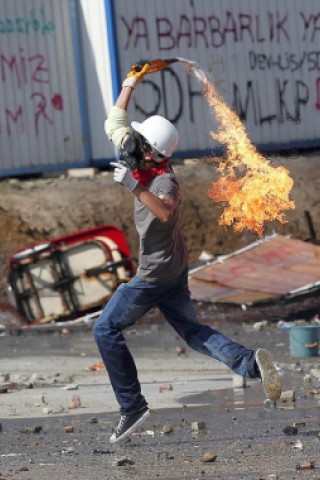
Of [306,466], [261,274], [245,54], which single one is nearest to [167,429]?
[306,466]

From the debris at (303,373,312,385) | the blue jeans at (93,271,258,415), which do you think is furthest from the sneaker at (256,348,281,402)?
the debris at (303,373,312,385)

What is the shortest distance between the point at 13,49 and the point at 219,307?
551 centimetres

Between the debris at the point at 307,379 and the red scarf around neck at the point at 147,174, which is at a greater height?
the red scarf around neck at the point at 147,174

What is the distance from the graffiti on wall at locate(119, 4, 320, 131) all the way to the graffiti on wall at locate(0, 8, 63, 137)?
3.57 ft

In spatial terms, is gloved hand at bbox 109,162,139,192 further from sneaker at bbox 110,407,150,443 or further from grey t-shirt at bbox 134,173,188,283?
sneaker at bbox 110,407,150,443

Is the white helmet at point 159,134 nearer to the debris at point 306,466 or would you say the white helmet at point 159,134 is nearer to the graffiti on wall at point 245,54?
the debris at point 306,466

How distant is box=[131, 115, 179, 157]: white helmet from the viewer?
798cm

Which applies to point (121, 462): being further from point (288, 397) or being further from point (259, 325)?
point (259, 325)

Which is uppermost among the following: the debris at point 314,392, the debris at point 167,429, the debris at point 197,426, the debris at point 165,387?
the debris at point 167,429

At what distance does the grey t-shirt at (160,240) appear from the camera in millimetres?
7902

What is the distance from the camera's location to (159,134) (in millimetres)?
7996

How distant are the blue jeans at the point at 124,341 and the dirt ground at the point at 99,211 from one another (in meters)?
8.32

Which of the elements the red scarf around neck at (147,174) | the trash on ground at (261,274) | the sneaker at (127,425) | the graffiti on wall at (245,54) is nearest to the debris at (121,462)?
the sneaker at (127,425)

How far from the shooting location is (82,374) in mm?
11711
